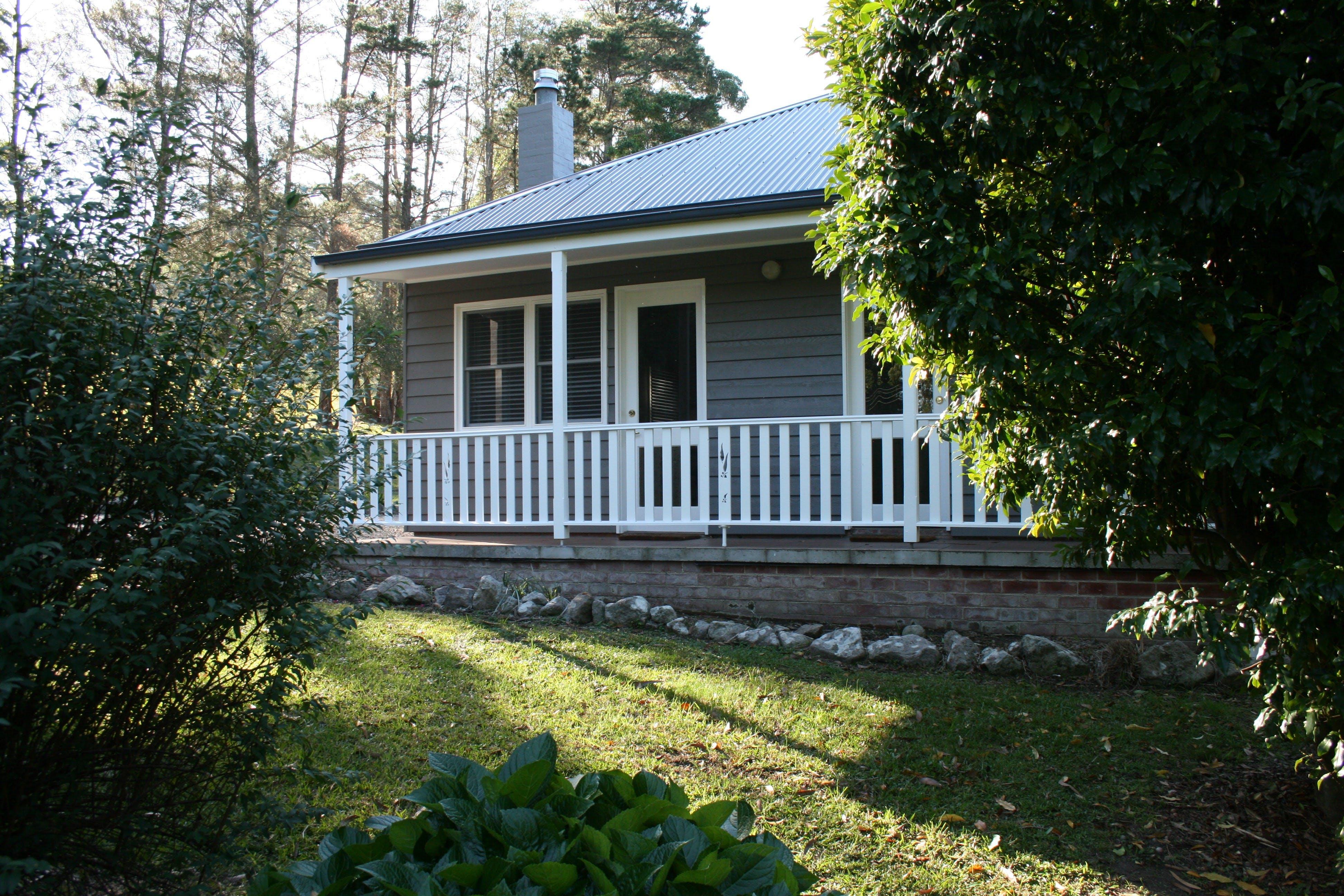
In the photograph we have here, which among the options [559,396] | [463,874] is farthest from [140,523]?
[559,396]

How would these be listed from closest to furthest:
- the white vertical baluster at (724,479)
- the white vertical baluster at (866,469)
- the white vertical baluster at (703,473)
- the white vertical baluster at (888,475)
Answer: the white vertical baluster at (888,475), the white vertical baluster at (866,469), the white vertical baluster at (703,473), the white vertical baluster at (724,479)

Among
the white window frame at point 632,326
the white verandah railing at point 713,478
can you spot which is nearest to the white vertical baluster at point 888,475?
the white verandah railing at point 713,478

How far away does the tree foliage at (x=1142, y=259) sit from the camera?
2658 mm

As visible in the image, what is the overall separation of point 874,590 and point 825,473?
929mm

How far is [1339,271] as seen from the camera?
8.98 ft

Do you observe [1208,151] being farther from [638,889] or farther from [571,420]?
[571,420]

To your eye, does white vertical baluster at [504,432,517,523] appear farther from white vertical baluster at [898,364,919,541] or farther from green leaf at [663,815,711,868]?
green leaf at [663,815,711,868]

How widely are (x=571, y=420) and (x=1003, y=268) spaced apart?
6495 millimetres

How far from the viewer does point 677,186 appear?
28.2ft

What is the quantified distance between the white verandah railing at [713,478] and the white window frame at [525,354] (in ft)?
1.69

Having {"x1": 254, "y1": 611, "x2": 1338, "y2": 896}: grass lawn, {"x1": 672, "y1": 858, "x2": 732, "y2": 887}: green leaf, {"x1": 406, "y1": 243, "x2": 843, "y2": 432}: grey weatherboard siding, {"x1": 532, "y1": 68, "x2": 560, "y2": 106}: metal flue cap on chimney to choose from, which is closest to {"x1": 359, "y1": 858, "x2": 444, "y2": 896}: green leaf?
{"x1": 672, "y1": 858, "x2": 732, "y2": 887}: green leaf

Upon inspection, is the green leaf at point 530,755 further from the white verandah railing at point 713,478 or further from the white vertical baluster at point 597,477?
the white vertical baluster at point 597,477

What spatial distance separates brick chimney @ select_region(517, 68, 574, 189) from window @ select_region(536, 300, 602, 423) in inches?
114

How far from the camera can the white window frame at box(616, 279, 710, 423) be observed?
8.79 metres
